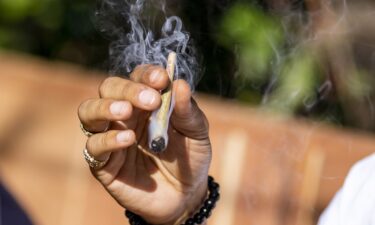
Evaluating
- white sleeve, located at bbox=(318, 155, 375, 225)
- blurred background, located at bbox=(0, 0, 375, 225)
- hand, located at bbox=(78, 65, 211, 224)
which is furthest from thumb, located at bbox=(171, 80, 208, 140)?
blurred background, located at bbox=(0, 0, 375, 225)

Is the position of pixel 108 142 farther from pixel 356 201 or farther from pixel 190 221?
pixel 356 201

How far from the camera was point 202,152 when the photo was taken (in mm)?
1589

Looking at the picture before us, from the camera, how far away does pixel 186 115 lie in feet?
4.84

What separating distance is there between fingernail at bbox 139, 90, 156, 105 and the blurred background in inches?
30.8

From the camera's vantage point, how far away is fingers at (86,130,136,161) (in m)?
1.42

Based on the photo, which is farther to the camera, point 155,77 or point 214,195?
point 214,195

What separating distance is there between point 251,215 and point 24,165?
137 centimetres

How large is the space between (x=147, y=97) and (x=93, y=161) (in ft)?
0.75

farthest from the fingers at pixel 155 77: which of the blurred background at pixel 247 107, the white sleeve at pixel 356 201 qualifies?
the blurred background at pixel 247 107

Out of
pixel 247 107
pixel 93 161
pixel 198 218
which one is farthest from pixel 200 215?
pixel 247 107

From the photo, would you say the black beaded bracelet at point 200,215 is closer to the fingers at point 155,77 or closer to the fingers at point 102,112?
the fingers at point 102,112

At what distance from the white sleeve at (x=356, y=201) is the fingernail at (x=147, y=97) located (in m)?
0.54

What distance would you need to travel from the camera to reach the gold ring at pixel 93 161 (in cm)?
155

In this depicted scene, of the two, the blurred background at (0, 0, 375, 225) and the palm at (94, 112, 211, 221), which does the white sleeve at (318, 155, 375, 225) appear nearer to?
the palm at (94, 112, 211, 221)
